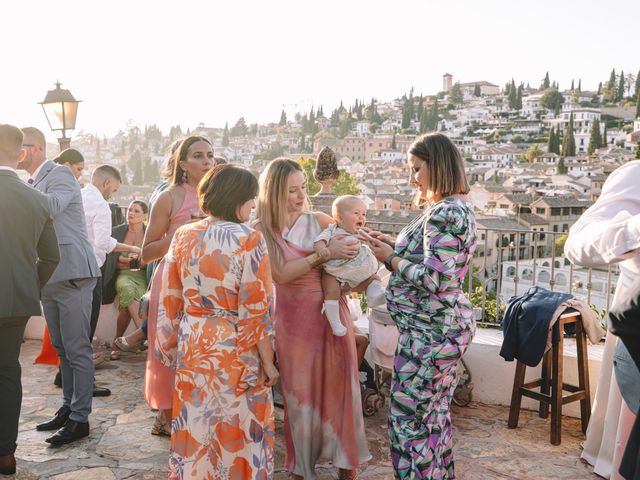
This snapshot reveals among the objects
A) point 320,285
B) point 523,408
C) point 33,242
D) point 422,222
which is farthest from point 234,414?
point 523,408

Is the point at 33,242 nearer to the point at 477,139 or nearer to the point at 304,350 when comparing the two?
the point at 304,350

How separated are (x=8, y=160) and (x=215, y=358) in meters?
1.53

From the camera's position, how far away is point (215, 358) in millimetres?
2537

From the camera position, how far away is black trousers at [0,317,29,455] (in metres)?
3.09

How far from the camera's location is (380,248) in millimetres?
2760

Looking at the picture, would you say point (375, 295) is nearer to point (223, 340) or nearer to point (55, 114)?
point (223, 340)

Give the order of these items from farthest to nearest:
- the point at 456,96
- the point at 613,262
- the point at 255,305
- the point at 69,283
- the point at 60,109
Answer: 1. the point at 456,96
2. the point at 60,109
3. the point at 69,283
4. the point at 255,305
5. the point at 613,262

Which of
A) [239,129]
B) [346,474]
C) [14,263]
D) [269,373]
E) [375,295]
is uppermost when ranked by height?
[239,129]

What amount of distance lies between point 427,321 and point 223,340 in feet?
2.84

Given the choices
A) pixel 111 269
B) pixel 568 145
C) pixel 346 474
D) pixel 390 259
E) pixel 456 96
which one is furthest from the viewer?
pixel 456 96

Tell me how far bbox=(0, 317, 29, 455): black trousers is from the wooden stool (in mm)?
2955

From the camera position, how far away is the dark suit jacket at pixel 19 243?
298cm

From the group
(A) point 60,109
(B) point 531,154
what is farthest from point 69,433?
(B) point 531,154

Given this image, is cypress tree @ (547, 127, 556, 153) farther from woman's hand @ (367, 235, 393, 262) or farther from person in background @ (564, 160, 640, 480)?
woman's hand @ (367, 235, 393, 262)
